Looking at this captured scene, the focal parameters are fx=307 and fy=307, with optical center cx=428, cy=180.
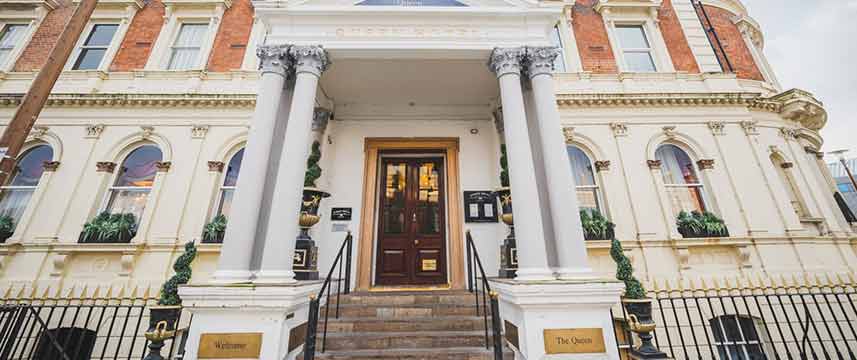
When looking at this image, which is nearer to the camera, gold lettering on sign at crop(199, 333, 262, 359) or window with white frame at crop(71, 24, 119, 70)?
gold lettering on sign at crop(199, 333, 262, 359)

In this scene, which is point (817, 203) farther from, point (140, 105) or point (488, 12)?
point (140, 105)

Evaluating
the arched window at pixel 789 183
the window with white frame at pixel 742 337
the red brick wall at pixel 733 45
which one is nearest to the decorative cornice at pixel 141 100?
the window with white frame at pixel 742 337

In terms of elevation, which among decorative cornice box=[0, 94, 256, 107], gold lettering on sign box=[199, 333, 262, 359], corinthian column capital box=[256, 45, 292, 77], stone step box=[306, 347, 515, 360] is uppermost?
decorative cornice box=[0, 94, 256, 107]

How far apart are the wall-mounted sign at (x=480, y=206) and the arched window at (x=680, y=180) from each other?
3999 millimetres

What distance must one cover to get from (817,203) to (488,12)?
8785 mm

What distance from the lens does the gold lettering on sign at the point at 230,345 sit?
11.0 feet

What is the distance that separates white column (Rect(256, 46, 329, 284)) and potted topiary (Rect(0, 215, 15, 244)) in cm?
657

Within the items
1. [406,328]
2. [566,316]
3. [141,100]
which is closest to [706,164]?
[566,316]

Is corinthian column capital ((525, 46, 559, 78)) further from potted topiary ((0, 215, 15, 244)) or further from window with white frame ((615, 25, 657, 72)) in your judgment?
potted topiary ((0, 215, 15, 244))

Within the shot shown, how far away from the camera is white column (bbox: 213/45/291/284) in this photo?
12.7 feet

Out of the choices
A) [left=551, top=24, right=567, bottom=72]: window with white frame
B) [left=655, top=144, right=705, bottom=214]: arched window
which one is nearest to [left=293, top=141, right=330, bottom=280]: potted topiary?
[left=551, top=24, right=567, bottom=72]: window with white frame

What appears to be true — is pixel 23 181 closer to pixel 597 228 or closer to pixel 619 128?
pixel 597 228

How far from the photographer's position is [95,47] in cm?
807

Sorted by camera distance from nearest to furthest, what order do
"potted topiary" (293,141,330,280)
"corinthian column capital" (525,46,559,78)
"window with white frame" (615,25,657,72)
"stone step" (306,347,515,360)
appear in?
1. "stone step" (306,347,515,360)
2. "corinthian column capital" (525,46,559,78)
3. "potted topiary" (293,141,330,280)
4. "window with white frame" (615,25,657,72)
